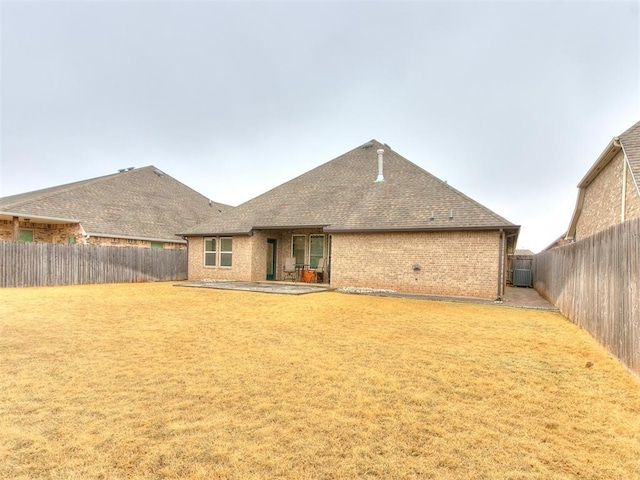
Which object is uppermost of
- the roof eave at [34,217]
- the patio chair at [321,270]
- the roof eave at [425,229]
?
the roof eave at [34,217]

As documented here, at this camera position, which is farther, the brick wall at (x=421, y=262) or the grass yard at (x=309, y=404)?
the brick wall at (x=421, y=262)

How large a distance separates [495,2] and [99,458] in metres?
19.3

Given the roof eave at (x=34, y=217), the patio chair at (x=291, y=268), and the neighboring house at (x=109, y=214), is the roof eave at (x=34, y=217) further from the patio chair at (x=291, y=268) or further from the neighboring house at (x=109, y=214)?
the patio chair at (x=291, y=268)

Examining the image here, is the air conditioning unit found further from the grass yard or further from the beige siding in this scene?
the grass yard

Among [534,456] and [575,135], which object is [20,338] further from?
[575,135]

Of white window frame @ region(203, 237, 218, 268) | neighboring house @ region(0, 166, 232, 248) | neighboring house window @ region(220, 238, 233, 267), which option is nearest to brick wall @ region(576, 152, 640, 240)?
neighboring house window @ region(220, 238, 233, 267)

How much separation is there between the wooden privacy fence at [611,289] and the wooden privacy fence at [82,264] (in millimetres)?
19399

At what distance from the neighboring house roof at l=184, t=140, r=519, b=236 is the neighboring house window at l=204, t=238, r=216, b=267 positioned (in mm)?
617

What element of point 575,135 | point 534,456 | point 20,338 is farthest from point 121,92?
point 575,135

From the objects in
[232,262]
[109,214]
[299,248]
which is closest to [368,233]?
[299,248]

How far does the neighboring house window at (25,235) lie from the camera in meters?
18.6

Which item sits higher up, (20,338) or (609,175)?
(609,175)

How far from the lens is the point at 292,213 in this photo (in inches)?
659

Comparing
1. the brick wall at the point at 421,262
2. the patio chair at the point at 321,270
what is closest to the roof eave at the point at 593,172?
the brick wall at the point at 421,262
